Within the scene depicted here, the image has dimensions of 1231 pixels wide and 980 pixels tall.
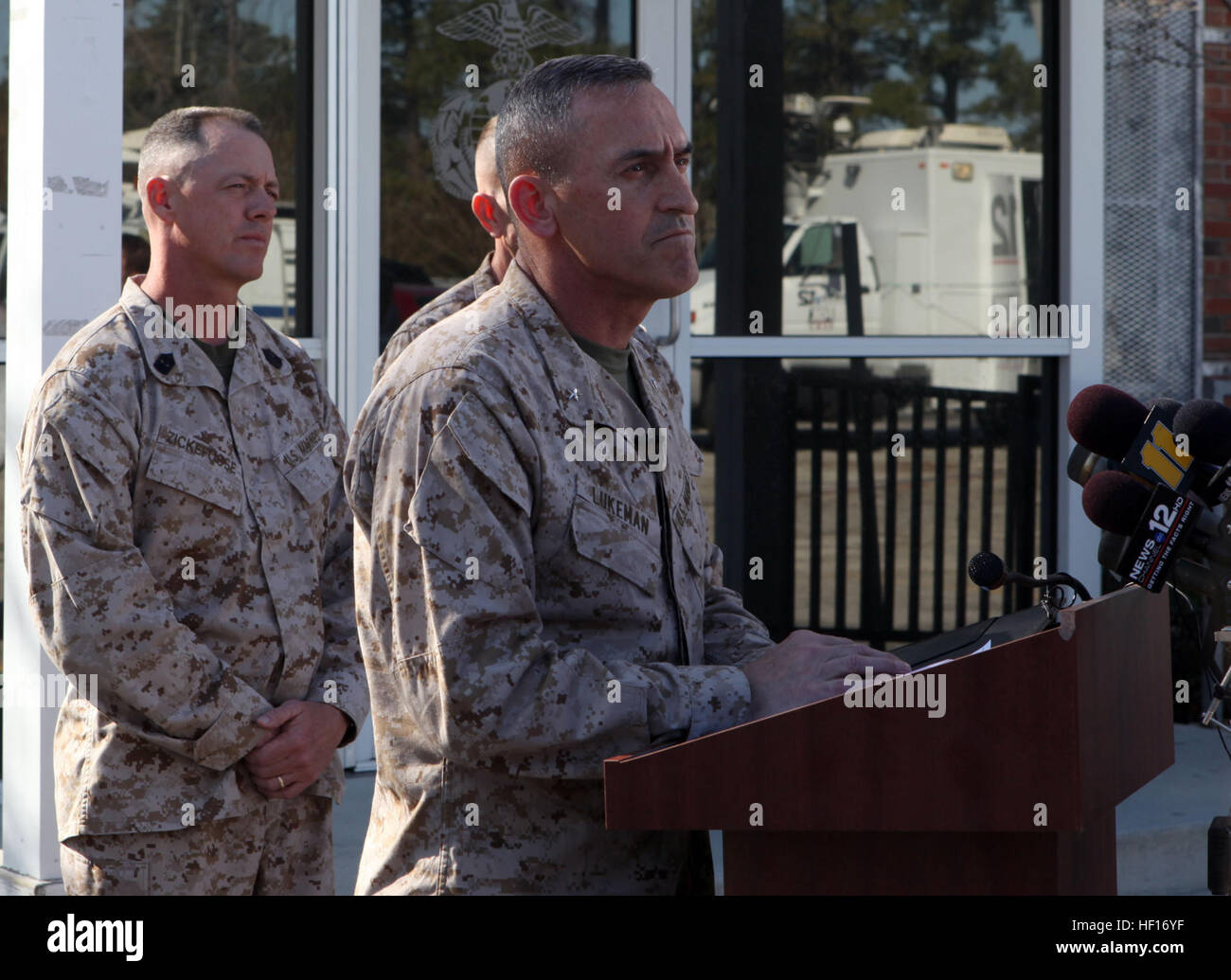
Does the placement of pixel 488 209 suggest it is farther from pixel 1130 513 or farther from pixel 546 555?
pixel 1130 513

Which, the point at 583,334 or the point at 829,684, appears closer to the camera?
the point at 829,684

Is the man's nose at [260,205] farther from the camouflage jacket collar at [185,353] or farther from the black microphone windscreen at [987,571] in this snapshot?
the black microphone windscreen at [987,571]

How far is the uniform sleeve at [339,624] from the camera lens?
9.25 ft

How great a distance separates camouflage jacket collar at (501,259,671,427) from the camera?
1968 millimetres

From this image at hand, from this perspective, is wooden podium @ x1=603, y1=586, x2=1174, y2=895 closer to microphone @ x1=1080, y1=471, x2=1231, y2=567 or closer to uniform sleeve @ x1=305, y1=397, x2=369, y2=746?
microphone @ x1=1080, y1=471, x2=1231, y2=567

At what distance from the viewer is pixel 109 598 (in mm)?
2539

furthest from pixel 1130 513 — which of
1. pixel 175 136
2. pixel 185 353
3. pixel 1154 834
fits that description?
pixel 1154 834

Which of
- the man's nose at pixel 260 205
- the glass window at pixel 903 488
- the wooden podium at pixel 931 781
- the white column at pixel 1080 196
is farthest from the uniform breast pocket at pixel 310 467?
the white column at pixel 1080 196

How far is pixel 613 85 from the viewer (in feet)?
6.55

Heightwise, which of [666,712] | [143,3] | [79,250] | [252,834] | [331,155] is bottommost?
[252,834]

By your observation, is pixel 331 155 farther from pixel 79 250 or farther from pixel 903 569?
pixel 903 569

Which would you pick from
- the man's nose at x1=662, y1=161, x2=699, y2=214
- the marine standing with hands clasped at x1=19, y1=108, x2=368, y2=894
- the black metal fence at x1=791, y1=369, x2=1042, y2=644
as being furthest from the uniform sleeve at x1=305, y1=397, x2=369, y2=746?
the black metal fence at x1=791, y1=369, x2=1042, y2=644
